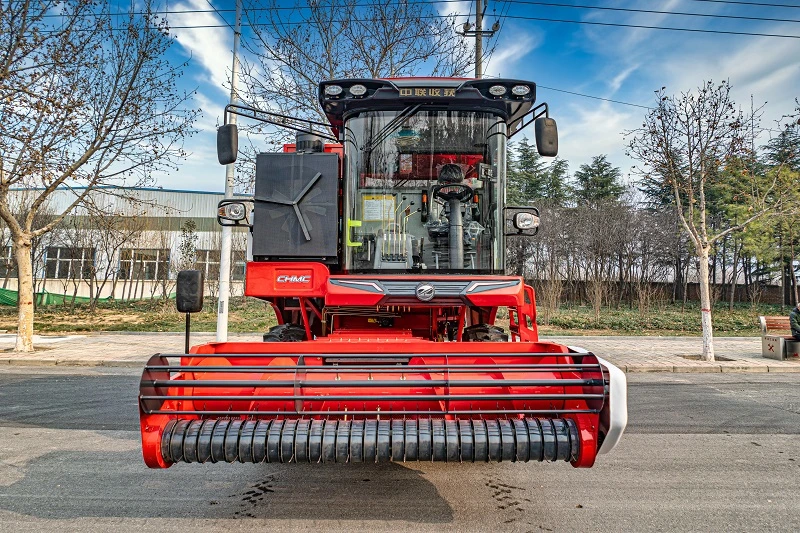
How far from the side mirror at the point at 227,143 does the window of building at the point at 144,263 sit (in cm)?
2266

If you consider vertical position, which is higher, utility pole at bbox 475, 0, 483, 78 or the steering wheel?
utility pole at bbox 475, 0, 483, 78

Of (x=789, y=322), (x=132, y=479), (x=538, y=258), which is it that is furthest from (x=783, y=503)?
(x=538, y=258)

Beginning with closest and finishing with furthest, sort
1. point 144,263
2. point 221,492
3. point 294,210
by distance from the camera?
point 221,492
point 294,210
point 144,263

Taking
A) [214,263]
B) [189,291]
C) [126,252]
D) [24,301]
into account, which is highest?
A: [126,252]

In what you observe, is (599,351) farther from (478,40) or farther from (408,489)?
(408,489)

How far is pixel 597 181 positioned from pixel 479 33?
28289 millimetres

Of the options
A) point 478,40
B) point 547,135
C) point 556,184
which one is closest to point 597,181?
point 556,184

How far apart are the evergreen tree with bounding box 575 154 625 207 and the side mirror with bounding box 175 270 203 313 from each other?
125 feet

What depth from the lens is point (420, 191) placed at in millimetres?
4816

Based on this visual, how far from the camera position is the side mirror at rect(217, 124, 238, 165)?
15.7ft

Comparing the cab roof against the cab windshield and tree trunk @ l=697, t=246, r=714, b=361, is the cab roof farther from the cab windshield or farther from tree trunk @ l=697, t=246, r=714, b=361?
tree trunk @ l=697, t=246, r=714, b=361

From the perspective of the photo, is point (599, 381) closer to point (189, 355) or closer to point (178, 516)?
point (189, 355)

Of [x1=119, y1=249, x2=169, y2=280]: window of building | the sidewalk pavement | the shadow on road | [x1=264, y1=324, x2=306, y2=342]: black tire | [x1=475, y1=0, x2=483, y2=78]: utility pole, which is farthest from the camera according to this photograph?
[x1=119, y1=249, x2=169, y2=280]: window of building

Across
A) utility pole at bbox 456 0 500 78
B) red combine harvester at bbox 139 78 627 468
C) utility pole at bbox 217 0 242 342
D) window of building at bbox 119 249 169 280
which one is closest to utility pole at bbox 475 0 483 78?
utility pole at bbox 456 0 500 78
